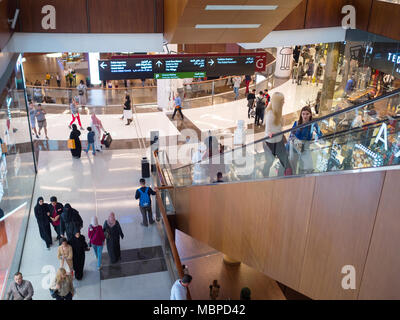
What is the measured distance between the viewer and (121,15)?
954 centimetres

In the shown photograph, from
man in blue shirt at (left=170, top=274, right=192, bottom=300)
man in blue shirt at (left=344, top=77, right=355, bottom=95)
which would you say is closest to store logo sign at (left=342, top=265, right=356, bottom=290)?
man in blue shirt at (left=170, top=274, right=192, bottom=300)

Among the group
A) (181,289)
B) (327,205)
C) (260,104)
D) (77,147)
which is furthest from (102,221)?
(260,104)

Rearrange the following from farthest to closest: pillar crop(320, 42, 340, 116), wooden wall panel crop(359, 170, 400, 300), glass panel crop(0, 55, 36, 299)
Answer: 1. pillar crop(320, 42, 340, 116)
2. glass panel crop(0, 55, 36, 299)
3. wooden wall panel crop(359, 170, 400, 300)

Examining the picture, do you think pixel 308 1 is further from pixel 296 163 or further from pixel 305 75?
pixel 305 75

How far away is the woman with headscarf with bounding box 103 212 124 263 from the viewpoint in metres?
8.34

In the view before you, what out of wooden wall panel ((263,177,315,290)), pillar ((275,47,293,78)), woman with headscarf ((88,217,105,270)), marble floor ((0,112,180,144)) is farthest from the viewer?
pillar ((275,47,293,78))

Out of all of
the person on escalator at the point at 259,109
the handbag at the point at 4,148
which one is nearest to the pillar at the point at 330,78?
the person on escalator at the point at 259,109

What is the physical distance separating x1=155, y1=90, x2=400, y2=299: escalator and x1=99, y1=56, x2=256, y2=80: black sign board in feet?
13.1

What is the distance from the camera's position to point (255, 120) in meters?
16.9

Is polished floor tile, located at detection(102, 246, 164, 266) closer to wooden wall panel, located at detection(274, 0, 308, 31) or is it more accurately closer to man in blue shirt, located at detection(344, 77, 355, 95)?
wooden wall panel, located at detection(274, 0, 308, 31)

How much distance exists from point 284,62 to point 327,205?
67.0 feet

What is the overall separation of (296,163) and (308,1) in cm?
627

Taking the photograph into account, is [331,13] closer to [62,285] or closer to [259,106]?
[259,106]
